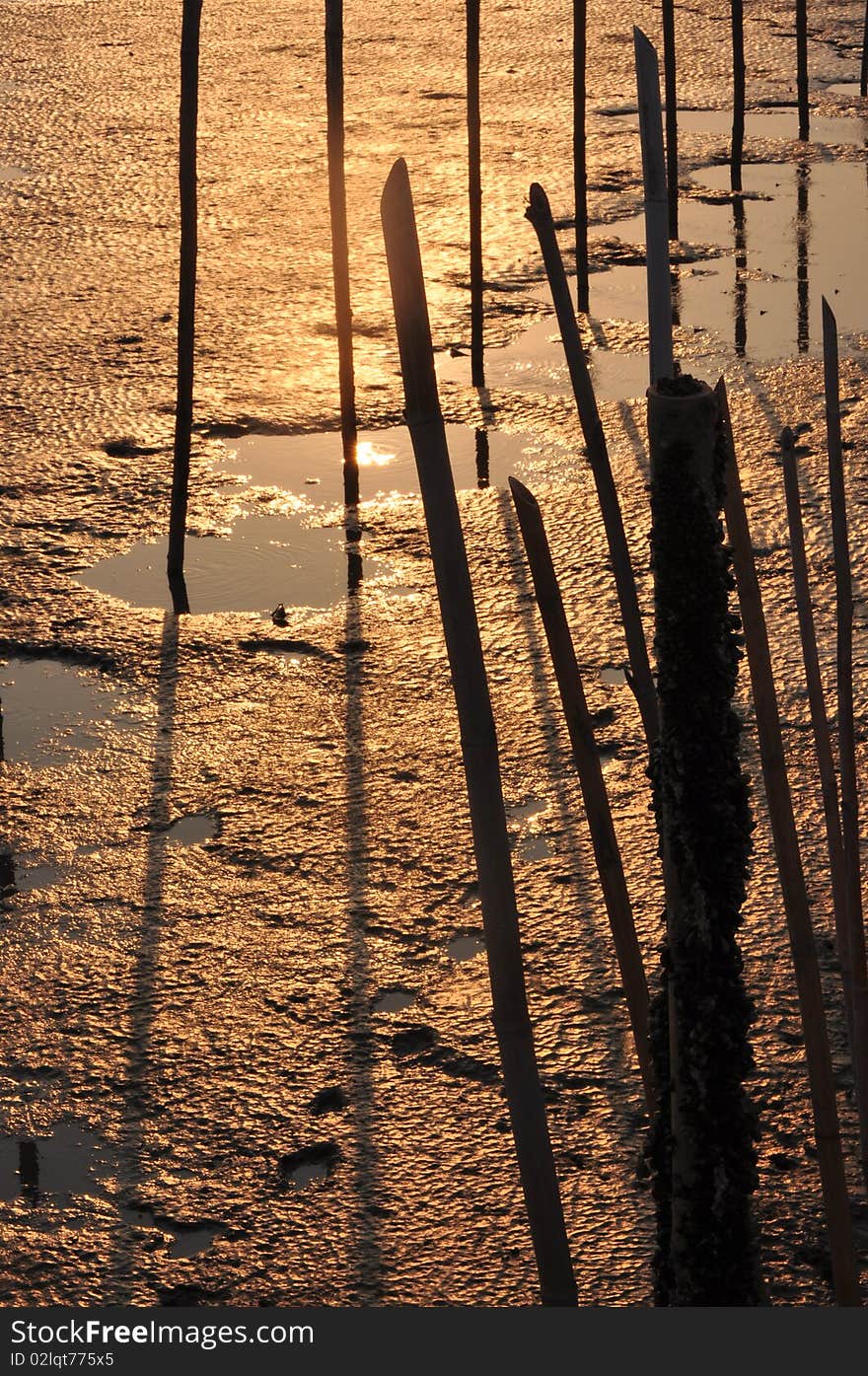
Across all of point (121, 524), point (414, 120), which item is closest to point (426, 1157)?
point (121, 524)

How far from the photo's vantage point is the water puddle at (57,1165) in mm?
3443

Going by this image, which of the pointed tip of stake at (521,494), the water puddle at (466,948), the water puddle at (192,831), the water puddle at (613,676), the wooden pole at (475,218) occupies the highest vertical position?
the wooden pole at (475,218)

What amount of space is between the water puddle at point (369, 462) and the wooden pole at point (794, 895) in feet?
12.7

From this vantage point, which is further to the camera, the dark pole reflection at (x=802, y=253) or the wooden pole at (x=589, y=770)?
the dark pole reflection at (x=802, y=253)

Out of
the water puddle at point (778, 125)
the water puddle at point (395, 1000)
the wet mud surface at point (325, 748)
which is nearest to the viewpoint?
the wet mud surface at point (325, 748)

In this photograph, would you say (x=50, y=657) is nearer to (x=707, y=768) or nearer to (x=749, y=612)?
(x=749, y=612)

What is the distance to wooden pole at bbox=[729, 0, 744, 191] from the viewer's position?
28.6 ft

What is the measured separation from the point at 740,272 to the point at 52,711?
429 centimetres

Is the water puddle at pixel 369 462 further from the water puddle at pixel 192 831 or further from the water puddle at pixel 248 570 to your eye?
the water puddle at pixel 192 831

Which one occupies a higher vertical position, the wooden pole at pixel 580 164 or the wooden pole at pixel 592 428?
the wooden pole at pixel 580 164

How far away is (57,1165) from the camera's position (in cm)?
350

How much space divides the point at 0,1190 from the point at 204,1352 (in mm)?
1872

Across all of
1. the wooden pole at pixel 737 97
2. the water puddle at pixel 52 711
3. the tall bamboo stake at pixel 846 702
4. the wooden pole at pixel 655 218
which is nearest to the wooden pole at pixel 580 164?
the wooden pole at pixel 737 97

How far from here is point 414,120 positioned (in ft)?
33.8
